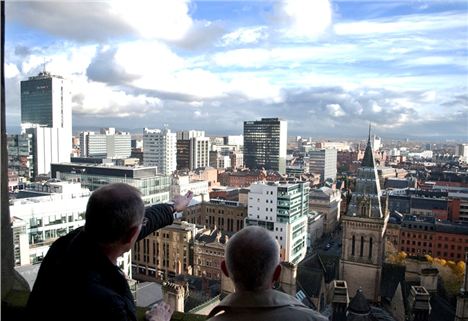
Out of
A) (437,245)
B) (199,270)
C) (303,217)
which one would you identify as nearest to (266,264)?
(199,270)

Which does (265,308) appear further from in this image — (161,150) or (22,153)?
(161,150)

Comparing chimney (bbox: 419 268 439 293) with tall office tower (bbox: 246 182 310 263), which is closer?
chimney (bbox: 419 268 439 293)

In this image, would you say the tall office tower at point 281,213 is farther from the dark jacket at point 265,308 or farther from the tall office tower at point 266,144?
the tall office tower at point 266,144

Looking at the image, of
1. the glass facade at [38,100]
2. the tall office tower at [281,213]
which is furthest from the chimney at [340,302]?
the glass facade at [38,100]

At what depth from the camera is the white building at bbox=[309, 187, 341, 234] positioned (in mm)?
47375

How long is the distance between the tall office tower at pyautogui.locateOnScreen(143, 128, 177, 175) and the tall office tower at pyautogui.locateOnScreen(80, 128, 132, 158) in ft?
121

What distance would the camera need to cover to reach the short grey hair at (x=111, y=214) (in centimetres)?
193

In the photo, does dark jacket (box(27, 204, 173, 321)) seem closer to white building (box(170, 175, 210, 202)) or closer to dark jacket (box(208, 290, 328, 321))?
dark jacket (box(208, 290, 328, 321))

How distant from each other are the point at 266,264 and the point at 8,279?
3775mm

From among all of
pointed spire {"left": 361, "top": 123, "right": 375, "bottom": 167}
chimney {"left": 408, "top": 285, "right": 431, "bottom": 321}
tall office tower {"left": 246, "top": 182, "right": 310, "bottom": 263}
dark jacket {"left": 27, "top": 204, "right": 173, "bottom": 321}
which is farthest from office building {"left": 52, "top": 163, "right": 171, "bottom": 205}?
dark jacket {"left": 27, "top": 204, "right": 173, "bottom": 321}

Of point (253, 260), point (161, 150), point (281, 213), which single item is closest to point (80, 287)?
point (253, 260)

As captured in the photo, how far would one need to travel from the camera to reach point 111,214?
1923mm

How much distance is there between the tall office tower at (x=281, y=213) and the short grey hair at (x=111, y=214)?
28.4 meters

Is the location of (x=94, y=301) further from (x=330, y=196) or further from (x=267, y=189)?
(x=330, y=196)
